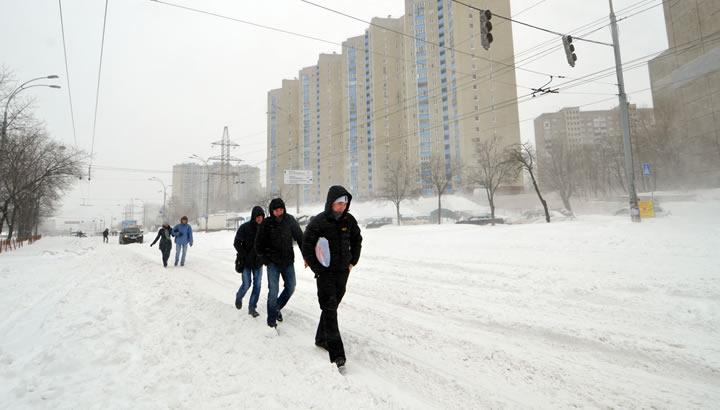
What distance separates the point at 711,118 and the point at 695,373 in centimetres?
5166

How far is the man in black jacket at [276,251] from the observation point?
4.72 metres

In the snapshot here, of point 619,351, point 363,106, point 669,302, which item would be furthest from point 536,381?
point 363,106

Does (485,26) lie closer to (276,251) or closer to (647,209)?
(276,251)

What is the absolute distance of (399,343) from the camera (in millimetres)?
4250

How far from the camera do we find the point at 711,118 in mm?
37906

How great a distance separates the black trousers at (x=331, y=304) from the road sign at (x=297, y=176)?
36.7 metres

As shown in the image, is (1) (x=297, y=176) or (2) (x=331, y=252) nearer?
(2) (x=331, y=252)

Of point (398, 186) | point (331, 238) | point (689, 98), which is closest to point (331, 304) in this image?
point (331, 238)

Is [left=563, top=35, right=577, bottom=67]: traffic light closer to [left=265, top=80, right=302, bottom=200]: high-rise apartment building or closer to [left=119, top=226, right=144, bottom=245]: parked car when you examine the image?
[left=119, top=226, right=144, bottom=245]: parked car

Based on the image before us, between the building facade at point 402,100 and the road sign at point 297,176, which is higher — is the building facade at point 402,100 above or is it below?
above

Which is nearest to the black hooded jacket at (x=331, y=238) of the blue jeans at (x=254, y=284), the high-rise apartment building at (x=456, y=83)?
the blue jeans at (x=254, y=284)

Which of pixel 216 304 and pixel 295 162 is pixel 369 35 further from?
pixel 216 304

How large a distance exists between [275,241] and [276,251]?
0.47 ft

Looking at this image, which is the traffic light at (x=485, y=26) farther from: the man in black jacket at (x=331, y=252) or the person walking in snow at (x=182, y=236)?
the person walking in snow at (x=182, y=236)
